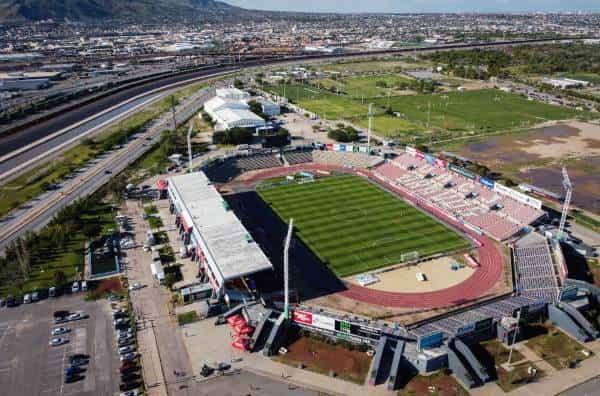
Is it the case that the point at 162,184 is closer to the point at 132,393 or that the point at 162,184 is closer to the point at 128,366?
the point at 128,366

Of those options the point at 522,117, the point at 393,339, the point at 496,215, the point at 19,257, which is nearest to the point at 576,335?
the point at 393,339

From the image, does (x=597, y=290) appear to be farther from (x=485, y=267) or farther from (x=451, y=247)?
(x=451, y=247)

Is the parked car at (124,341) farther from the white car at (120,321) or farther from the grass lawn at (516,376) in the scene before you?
the grass lawn at (516,376)

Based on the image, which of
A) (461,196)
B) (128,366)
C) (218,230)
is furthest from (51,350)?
(461,196)

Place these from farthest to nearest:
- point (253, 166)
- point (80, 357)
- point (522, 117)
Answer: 1. point (522, 117)
2. point (253, 166)
3. point (80, 357)

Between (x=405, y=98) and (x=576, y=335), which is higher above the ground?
(x=405, y=98)
